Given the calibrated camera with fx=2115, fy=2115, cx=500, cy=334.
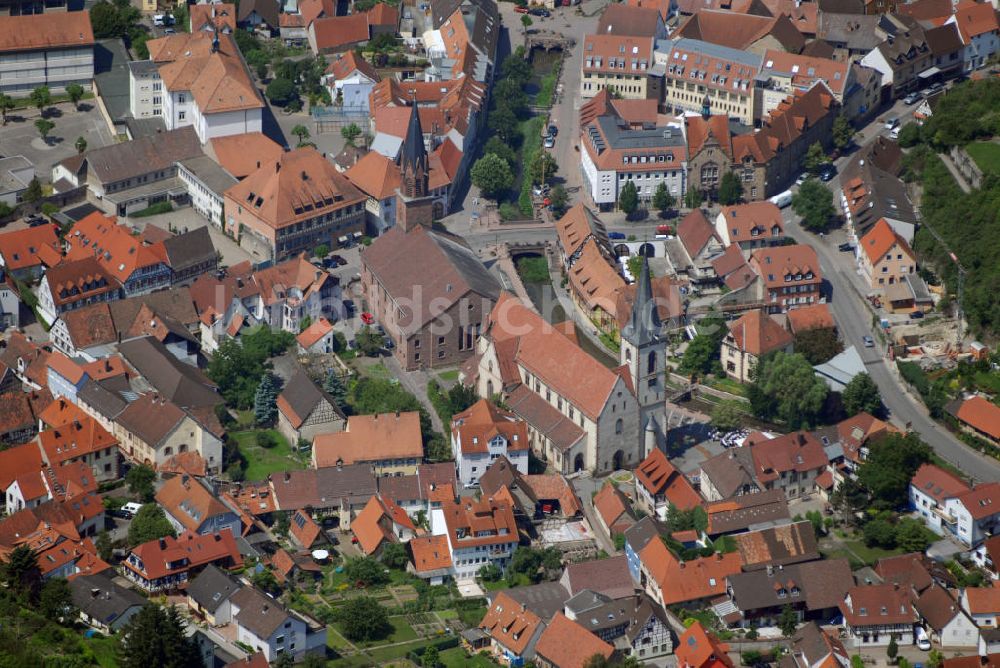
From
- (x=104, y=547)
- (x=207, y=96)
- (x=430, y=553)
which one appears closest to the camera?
(x=104, y=547)

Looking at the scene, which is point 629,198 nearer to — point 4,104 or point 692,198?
point 692,198

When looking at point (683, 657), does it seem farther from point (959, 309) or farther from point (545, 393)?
point (959, 309)

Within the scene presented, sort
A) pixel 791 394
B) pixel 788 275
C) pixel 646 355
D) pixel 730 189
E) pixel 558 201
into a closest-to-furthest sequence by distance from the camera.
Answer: pixel 646 355
pixel 791 394
pixel 788 275
pixel 730 189
pixel 558 201

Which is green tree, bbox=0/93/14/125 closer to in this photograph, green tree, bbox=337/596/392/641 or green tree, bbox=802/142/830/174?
green tree, bbox=802/142/830/174

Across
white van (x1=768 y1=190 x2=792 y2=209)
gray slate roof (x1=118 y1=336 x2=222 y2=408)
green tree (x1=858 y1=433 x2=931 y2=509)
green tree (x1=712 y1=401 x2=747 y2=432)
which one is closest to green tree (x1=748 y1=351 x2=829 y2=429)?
green tree (x1=712 y1=401 x2=747 y2=432)

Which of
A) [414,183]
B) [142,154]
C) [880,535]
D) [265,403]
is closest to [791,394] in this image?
[880,535]

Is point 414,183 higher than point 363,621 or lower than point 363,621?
higher
